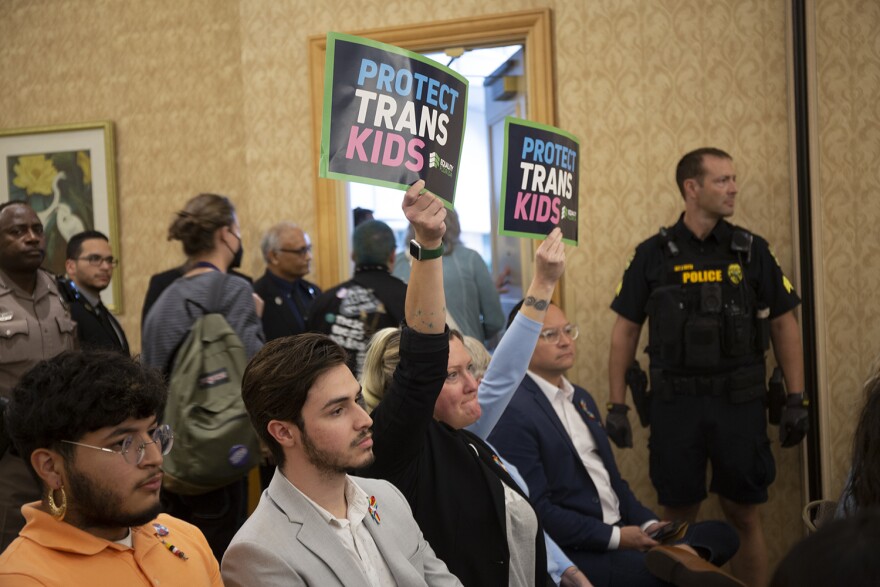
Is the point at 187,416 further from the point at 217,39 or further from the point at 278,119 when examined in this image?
the point at 217,39

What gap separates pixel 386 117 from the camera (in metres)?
2.29

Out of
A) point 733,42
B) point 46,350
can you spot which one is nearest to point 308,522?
point 46,350

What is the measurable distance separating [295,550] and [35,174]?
4.90 m

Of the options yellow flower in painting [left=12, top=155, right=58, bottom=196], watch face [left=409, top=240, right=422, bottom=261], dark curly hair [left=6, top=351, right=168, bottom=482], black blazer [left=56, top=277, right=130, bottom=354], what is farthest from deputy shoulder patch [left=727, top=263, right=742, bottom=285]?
yellow flower in painting [left=12, top=155, right=58, bottom=196]

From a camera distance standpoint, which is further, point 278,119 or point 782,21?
point 278,119

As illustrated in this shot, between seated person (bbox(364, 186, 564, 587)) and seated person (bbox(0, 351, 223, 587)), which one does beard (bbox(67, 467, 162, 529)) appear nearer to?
seated person (bbox(0, 351, 223, 587))

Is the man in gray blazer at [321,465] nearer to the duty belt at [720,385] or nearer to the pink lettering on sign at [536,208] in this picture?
the pink lettering on sign at [536,208]

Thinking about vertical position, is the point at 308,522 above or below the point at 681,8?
below

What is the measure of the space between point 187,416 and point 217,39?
3306 mm

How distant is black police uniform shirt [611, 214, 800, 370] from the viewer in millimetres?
4117

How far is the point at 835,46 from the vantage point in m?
4.40

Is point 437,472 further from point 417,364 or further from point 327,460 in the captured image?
point 327,460

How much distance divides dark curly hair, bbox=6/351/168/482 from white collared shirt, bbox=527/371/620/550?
5.89ft

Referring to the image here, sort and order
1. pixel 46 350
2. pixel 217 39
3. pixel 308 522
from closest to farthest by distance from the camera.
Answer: pixel 308 522 → pixel 46 350 → pixel 217 39
